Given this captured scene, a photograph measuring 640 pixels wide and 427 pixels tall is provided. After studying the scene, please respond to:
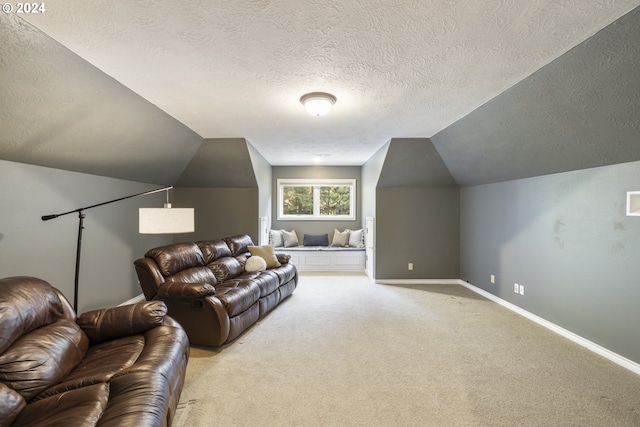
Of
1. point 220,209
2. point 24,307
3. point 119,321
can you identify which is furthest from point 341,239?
point 24,307

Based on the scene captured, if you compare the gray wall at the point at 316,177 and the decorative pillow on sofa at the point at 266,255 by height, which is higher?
the gray wall at the point at 316,177

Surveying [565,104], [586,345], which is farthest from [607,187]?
[586,345]

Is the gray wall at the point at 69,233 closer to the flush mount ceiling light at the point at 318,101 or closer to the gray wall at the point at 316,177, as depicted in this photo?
the flush mount ceiling light at the point at 318,101

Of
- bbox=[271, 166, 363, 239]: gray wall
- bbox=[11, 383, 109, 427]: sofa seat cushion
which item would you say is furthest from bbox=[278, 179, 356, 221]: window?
bbox=[11, 383, 109, 427]: sofa seat cushion

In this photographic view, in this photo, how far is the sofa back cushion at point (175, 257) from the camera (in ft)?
10.2

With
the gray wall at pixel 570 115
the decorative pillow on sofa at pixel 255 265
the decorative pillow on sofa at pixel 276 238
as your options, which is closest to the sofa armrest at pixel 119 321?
the decorative pillow on sofa at pixel 255 265

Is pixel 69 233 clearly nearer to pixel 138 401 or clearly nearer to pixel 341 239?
pixel 138 401

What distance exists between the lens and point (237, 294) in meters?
3.11

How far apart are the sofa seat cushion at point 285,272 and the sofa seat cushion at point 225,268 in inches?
20.6

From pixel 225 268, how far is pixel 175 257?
76 centimetres

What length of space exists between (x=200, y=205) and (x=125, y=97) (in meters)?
2.98

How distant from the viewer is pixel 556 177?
10.6 ft

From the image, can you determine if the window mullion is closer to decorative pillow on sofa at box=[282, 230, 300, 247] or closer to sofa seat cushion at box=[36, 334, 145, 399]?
decorative pillow on sofa at box=[282, 230, 300, 247]

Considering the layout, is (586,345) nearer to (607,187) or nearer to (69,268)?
(607,187)
